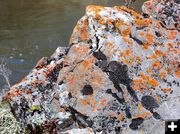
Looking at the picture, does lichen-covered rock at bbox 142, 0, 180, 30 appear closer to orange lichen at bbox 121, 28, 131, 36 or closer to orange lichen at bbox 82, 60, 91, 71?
orange lichen at bbox 121, 28, 131, 36

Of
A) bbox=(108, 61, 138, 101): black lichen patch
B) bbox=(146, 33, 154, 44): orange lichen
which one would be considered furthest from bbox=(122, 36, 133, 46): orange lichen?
bbox=(108, 61, 138, 101): black lichen patch

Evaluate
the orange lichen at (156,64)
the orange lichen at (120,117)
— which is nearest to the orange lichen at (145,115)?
the orange lichen at (120,117)

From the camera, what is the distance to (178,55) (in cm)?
628

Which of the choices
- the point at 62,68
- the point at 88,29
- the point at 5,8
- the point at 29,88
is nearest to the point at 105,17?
the point at 88,29

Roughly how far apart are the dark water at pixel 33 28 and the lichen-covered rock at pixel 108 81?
23.2 feet

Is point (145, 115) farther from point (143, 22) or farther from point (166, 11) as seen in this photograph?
point (166, 11)

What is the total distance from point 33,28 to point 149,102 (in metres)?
16.2

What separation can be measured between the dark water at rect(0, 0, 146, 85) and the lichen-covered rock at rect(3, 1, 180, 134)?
7.09m

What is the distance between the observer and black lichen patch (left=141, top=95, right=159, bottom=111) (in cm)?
582

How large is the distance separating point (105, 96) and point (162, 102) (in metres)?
0.67

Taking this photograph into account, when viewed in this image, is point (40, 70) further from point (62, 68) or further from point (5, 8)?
point (5, 8)

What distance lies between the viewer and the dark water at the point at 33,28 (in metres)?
16.8

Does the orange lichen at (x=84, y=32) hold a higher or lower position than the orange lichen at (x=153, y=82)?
higher

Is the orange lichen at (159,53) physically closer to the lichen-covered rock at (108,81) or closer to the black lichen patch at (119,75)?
the lichen-covered rock at (108,81)
